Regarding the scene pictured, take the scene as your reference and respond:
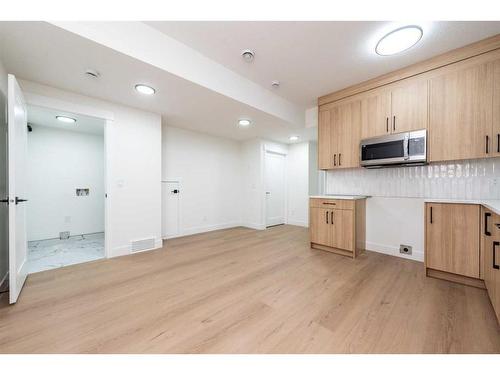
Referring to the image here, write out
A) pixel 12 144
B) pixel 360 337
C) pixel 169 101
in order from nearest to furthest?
pixel 360 337
pixel 12 144
pixel 169 101

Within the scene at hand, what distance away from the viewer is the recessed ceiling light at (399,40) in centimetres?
192

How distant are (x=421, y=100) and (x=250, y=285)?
9.77ft

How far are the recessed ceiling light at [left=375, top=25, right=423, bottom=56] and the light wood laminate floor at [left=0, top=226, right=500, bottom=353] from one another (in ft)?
8.24

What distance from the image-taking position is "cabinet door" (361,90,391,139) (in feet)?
8.83

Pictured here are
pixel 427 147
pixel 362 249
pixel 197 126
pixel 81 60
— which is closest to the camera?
pixel 81 60

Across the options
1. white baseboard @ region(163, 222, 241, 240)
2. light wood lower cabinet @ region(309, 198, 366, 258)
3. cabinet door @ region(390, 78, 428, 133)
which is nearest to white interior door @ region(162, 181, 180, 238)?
white baseboard @ region(163, 222, 241, 240)

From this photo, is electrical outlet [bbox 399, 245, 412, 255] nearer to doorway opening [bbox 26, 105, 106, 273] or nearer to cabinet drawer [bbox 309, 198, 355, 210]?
cabinet drawer [bbox 309, 198, 355, 210]

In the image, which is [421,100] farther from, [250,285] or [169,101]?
[169,101]

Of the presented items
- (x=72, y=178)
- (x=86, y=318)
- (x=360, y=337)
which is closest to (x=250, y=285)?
(x=360, y=337)

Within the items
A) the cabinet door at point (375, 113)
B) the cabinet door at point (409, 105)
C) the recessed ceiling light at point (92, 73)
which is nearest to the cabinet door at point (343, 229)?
the cabinet door at point (375, 113)

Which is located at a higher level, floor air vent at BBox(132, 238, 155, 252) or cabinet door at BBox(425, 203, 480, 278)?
cabinet door at BBox(425, 203, 480, 278)

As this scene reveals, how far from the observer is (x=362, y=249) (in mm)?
3115

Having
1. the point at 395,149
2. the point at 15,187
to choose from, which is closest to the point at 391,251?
the point at 395,149

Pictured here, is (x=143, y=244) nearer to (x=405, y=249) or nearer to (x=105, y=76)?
(x=105, y=76)
